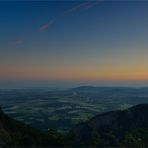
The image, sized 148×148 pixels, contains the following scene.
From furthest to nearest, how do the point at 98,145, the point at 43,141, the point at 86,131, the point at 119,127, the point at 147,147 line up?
the point at 119,127, the point at 86,131, the point at 43,141, the point at 98,145, the point at 147,147

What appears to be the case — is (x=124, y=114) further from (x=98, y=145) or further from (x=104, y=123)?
(x=98, y=145)

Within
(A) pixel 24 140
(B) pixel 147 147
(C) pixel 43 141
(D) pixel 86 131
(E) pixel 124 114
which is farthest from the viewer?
(E) pixel 124 114

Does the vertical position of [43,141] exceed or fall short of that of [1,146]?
it falls short

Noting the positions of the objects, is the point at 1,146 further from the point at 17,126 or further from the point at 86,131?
the point at 86,131

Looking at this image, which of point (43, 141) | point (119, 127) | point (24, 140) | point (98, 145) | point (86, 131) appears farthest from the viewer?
point (119, 127)

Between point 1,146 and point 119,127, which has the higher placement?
point 1,146

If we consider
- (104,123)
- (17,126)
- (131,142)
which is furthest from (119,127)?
(131,142)

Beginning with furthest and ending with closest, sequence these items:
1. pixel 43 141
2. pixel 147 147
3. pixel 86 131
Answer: pixel 86 131
pixel 43 141
pixel 147 147

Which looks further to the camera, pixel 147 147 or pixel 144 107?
pixel 144 107

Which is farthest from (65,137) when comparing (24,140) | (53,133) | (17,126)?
(17,126)
